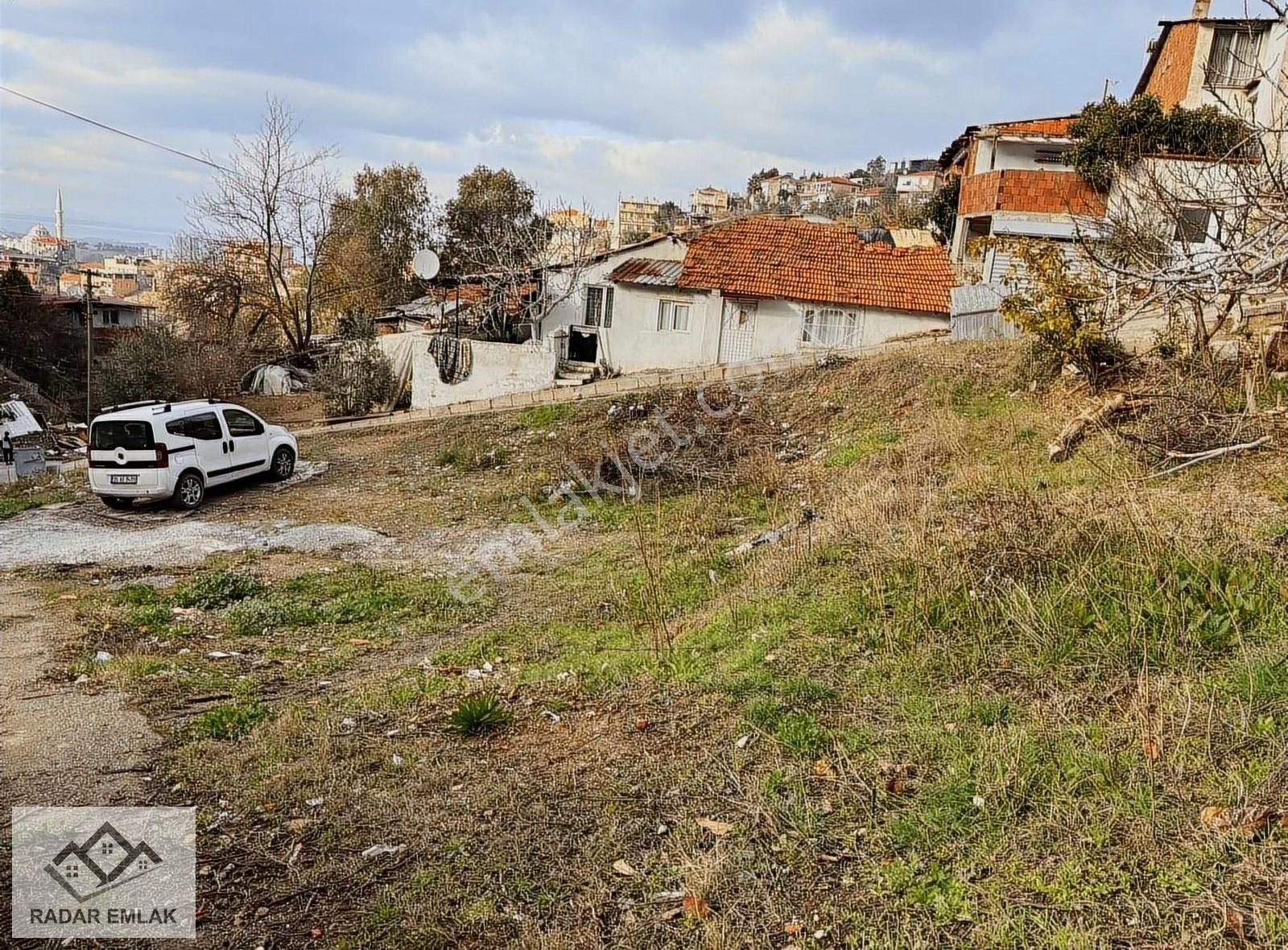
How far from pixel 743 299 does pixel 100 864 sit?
18.9m

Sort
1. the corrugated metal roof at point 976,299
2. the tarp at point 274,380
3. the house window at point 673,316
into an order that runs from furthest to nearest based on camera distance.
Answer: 1. the tarp at point 274,380
2. the house window at point 673,316
3. the corrugated metal roof at point 976,299

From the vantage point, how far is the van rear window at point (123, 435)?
11180 millimetres

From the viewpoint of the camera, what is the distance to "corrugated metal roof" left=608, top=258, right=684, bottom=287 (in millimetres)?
21203

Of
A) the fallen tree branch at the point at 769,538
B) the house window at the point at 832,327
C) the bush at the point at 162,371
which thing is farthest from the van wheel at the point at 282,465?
the bush at the point at 162,371

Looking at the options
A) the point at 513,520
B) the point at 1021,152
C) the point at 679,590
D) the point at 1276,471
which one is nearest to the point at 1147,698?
the point at 679,590

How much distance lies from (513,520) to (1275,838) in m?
9.07

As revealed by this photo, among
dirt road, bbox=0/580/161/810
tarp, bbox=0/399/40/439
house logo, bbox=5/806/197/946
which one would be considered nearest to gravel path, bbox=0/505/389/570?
dirt road, bbox=0/580/161/810

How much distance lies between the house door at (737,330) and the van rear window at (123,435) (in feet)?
44.7

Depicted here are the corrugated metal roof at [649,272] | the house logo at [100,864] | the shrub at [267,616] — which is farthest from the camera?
the corrugated metal roof at [649,272]

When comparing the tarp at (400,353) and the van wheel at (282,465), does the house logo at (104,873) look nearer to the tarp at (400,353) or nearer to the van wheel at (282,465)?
the van wheel at (282,465)

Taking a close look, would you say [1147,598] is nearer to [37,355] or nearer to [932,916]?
[932,916]

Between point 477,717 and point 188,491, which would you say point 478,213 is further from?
point 477,717

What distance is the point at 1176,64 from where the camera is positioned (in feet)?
76.7

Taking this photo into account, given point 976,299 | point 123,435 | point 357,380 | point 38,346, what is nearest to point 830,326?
point 976,299
